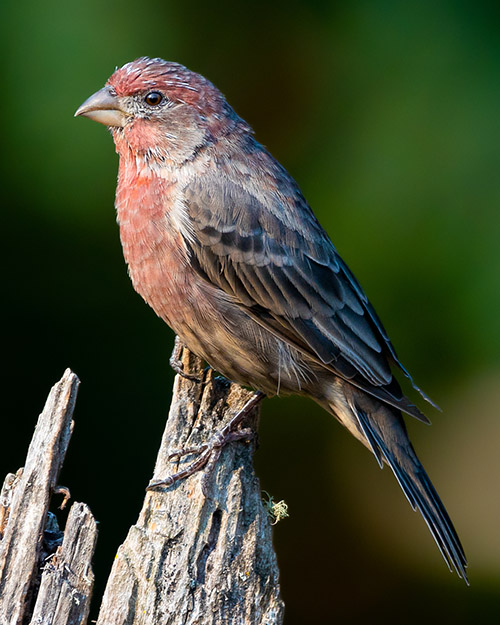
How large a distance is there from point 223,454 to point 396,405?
2.87ft

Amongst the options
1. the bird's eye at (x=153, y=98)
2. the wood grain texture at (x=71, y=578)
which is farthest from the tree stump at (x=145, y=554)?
the bird's eye at (x=153, y=98)

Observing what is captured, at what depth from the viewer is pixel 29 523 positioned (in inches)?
110

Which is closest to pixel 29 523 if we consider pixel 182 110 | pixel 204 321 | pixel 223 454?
pixel 223 454

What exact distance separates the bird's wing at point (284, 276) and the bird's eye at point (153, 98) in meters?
0.48

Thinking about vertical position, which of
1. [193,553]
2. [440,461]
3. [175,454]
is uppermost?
[440,461]

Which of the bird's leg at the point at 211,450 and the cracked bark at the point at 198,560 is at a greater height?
the bird's leg at the point at 211,450

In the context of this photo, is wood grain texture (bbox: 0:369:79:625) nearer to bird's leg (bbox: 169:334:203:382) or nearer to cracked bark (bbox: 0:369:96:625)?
cracked bark (bbox: 0:369:96:625)

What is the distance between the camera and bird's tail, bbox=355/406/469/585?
353 cm

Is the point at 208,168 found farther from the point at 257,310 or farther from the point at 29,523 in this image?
the point at 29,523

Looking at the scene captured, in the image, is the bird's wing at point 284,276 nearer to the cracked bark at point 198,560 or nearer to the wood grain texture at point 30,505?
the cracked bark at point 198,560

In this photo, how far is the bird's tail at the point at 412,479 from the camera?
3.53 metres

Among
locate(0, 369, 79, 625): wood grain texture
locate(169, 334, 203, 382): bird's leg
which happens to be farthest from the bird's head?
locate(0, 369, 79, 625): wood grain texture

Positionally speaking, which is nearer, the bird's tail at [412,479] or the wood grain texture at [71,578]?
the wood grain texture at [71,578]

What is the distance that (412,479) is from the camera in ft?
12.1
